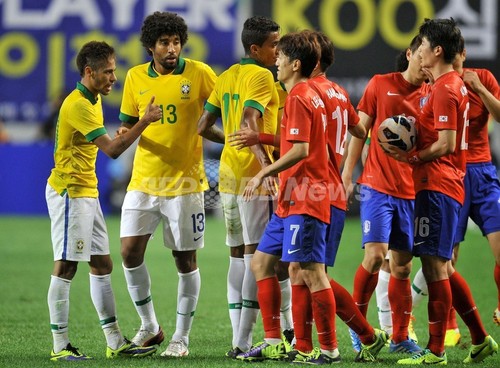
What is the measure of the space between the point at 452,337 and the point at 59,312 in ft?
9.71

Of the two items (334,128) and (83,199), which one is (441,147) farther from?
(83,199)

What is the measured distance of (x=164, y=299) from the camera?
32.3 ft

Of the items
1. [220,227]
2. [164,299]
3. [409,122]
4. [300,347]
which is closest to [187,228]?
[300,347]

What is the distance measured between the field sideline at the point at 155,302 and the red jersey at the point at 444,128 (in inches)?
47.4

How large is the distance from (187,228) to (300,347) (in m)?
1.32

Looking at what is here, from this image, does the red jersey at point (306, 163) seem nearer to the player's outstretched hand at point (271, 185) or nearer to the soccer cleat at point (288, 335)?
the player's outstretched hand at point (271, 185)

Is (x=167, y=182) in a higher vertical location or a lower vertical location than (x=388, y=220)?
higher

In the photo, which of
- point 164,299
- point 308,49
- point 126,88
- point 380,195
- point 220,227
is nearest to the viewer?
point 308,49

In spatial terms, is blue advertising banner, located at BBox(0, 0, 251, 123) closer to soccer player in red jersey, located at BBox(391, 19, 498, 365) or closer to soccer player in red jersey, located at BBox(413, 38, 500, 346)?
soccer player in red jersey, located at BBox(413, 38, 500, 346)

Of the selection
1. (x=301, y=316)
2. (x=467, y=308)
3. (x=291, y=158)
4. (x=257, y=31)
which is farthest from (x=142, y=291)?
(x=467, y=308)

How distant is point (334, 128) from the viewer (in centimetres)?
634

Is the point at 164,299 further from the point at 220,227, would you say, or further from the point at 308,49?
the point at 220,227

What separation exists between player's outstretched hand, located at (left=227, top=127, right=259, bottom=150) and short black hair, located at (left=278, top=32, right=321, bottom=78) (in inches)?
21.3

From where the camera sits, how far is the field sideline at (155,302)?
6.84 metres
